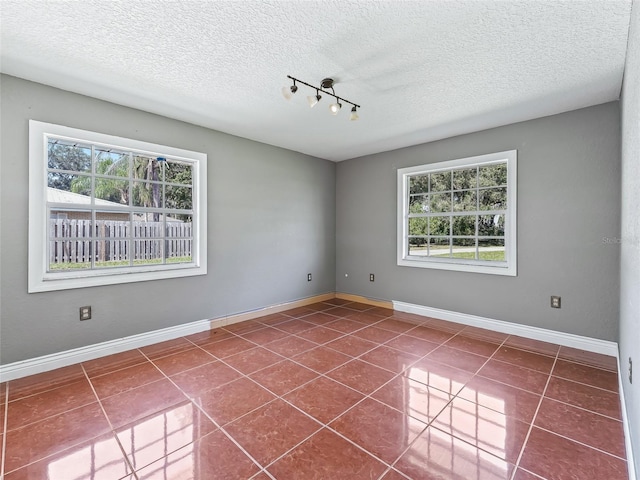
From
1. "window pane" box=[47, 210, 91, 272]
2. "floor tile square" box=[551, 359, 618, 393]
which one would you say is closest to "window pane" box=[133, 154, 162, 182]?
"window pane" box=[47, 210, 91, 272]

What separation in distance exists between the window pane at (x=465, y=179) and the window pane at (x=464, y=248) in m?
0.70

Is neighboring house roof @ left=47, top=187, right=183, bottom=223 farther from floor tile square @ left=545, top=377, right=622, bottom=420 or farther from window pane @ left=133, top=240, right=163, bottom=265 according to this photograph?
floor tile square @ left=545, top=377, right=622, bottom=420

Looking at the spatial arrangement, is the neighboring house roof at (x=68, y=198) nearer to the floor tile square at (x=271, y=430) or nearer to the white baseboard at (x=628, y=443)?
the floor tile square at (x=271, y=430)

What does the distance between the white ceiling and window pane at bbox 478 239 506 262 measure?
147cm

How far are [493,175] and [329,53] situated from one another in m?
2.66

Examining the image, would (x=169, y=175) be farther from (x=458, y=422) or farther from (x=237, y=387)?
(x=458, y=422)

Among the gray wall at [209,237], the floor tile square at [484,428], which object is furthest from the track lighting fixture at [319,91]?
the floor tile square at [484,428]

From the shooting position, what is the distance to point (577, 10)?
5.56 ft

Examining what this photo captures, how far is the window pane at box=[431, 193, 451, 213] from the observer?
4.08 metres

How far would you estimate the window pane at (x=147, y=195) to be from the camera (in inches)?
127

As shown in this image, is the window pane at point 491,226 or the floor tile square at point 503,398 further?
the window pane at point 491,226

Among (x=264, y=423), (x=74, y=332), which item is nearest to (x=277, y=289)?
(x=74, y=332)

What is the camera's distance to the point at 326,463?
1537mm

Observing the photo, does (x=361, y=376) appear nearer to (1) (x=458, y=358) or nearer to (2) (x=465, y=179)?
(1) (x=458, y=358)
